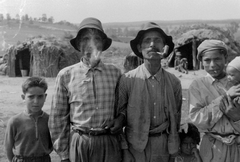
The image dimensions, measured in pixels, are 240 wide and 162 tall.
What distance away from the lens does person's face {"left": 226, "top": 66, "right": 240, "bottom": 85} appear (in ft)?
7.24

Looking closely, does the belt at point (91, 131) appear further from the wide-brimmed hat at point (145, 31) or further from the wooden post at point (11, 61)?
the wooden post at point (11, 61)

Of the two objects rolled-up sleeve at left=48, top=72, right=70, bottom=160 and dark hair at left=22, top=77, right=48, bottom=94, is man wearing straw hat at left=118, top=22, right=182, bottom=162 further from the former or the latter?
dark hair at left=22, top=77, right=48, bottom=94

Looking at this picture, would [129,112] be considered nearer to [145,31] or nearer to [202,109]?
[202,109]

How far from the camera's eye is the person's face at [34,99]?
2662 millimetres

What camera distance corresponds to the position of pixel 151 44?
2.56 m

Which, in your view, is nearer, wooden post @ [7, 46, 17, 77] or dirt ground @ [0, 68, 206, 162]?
dirt ground @ [0, 68, 206, 162]

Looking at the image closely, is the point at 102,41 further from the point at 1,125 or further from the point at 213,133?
the point at 1,125

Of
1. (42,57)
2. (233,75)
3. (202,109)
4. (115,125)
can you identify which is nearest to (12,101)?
(42,57)

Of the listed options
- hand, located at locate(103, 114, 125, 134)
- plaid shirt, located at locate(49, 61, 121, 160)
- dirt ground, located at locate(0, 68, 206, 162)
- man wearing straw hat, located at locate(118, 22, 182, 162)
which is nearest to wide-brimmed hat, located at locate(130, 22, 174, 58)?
man wearing straw hat, located at locate(118, 22, 182, 162)

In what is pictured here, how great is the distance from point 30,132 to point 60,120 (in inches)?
14.0

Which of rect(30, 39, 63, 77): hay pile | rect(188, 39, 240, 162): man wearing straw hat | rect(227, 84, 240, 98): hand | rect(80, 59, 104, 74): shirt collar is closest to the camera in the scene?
rect(227, 84, 240, 98): hand

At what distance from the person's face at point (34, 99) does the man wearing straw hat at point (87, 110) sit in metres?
0.25

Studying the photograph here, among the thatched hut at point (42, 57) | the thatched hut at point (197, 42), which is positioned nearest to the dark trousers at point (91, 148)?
the thatched hut at point (42, 57)

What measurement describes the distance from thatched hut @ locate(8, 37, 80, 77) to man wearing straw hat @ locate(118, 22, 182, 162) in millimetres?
13238
